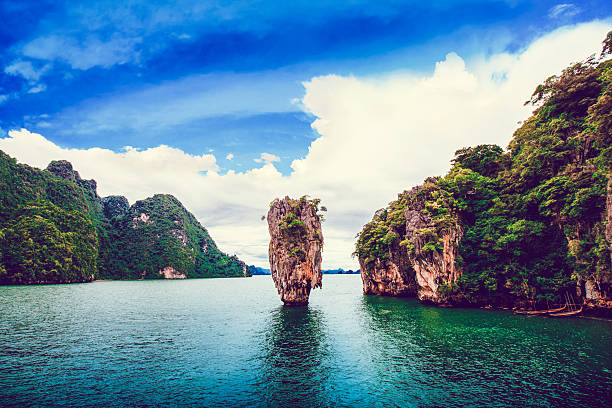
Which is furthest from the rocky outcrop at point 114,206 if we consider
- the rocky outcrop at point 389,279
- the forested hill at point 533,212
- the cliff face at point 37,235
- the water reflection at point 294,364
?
the forested hill at point 533,212

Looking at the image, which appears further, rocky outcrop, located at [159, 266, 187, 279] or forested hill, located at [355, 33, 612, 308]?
rocky outcrop, located at [159, 266, 187, 279]

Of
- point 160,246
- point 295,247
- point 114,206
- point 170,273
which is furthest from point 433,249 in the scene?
point 114,206

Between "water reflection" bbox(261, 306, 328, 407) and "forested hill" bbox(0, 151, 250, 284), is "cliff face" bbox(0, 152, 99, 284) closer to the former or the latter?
"forested hill" bbox(0, 151, 250, 284)

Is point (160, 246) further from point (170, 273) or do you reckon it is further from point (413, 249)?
point (413, 249)

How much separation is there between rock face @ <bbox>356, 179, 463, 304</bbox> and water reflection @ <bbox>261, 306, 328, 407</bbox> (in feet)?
58.3

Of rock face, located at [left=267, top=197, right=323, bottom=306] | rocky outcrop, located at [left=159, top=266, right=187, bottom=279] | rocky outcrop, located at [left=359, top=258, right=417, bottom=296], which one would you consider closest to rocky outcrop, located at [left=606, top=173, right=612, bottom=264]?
rocky outcrop, located at [left=359, top=258, right=417, bottom=296]

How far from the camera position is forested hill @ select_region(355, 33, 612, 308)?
84.0 feet

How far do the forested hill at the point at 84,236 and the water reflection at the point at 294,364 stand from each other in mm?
95616

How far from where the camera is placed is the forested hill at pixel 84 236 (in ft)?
280

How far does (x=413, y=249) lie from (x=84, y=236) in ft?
403

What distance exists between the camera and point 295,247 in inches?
1649

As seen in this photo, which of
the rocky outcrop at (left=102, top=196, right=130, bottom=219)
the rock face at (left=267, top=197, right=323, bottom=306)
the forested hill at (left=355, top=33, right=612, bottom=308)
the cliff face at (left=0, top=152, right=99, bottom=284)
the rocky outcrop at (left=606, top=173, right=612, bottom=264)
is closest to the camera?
the rocky outcrop at (left=606, top=173, right=612, bottom=264)

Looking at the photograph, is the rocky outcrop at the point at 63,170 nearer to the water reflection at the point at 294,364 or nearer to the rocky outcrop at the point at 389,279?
the rocky outcrop at the point at 389,279

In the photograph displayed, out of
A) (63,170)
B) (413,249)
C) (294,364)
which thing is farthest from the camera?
(63,170)
